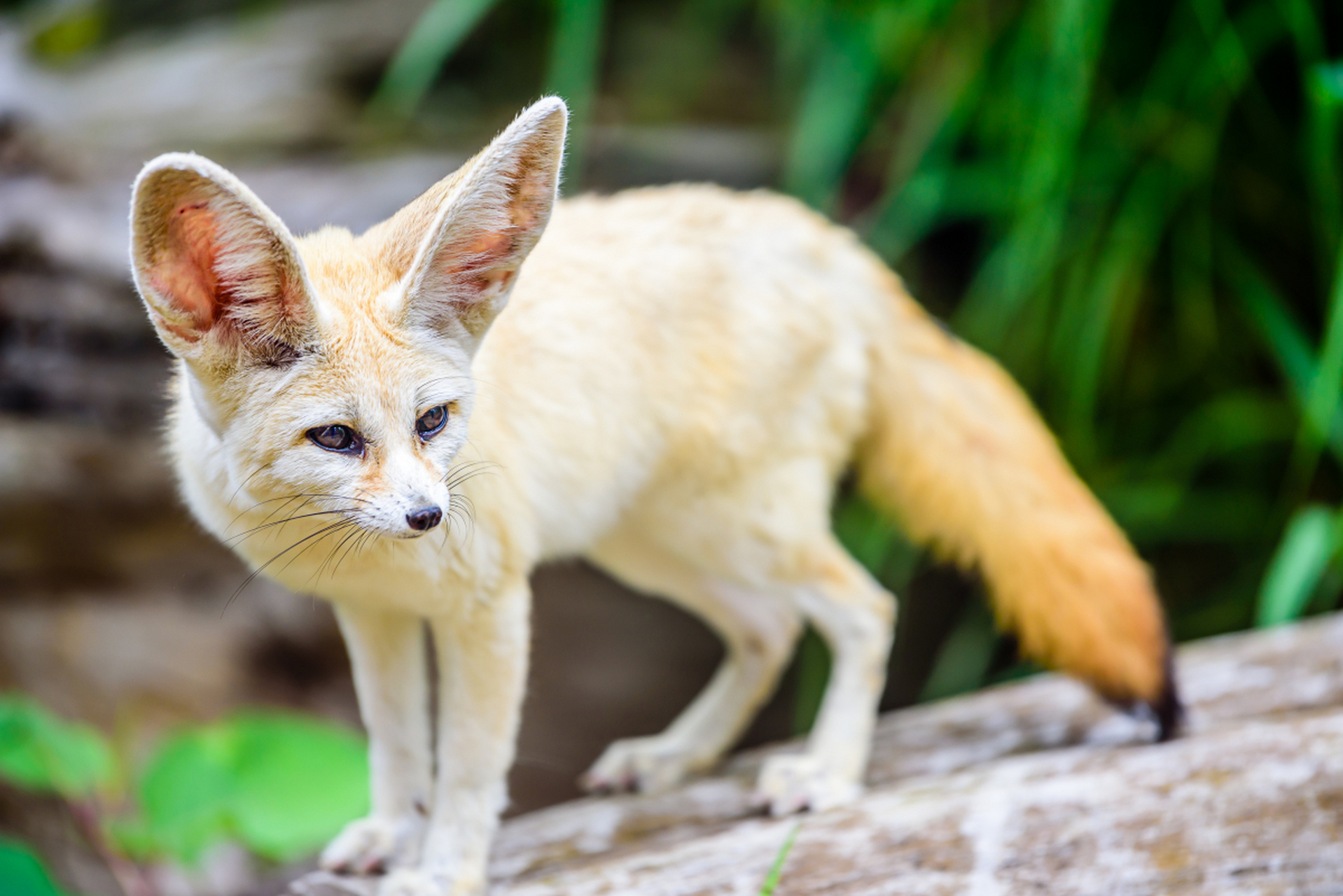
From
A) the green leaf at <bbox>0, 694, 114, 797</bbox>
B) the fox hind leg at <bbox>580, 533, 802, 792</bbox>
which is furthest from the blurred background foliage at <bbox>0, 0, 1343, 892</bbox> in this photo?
the green leaf at <bbox>0, 694, 114, 797</bbox>

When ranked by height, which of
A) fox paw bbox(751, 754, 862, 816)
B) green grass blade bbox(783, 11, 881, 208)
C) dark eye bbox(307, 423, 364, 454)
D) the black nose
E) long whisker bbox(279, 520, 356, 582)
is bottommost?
fox paw bbox(751, 754, 862, 816)

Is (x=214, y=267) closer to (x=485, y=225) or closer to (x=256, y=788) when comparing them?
(x=485, y=225)

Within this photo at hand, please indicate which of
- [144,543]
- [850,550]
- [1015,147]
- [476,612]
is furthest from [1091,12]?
[144,543]

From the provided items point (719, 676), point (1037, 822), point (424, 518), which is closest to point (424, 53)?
point (719, 676)

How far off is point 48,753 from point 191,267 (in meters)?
1.69

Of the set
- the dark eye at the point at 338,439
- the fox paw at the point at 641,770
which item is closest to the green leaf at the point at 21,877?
the dark eye at the point at 338,439

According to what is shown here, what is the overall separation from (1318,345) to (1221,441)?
434mm

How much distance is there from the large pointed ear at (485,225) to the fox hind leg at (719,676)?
1042mm

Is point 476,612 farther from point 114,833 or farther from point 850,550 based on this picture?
point 850,550

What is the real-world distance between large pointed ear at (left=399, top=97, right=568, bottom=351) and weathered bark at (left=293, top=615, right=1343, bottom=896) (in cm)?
115

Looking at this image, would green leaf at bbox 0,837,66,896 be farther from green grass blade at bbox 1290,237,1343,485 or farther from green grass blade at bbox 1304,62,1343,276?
green grass blade at bbox 1304,62,1343,276

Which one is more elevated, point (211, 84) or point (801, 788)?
point (211, 84)

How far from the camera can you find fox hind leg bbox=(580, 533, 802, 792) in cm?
254

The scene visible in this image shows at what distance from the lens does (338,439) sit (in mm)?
1479
